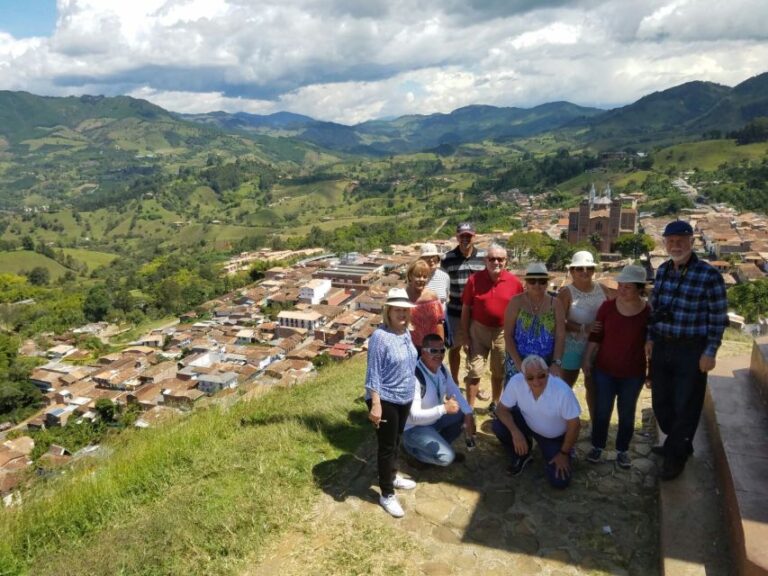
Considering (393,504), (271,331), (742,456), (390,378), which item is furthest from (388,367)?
(271,331)

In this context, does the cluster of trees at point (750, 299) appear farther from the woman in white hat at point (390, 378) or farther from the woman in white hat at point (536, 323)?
the woman in white hat at point (390, 378)

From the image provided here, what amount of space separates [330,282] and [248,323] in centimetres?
970

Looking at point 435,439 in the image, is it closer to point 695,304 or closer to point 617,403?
point 617,403

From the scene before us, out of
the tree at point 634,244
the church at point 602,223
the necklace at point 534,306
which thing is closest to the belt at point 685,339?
the necklace at point 534,306

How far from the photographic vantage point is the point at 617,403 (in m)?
3.46

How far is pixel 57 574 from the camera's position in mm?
2590

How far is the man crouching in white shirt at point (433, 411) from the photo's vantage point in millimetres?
3393

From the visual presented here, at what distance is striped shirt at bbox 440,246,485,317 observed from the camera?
13.9 ft

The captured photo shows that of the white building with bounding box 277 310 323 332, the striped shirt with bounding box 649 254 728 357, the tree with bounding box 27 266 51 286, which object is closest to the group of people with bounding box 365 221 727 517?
the striped shirt with bounding box 649 254 728 357

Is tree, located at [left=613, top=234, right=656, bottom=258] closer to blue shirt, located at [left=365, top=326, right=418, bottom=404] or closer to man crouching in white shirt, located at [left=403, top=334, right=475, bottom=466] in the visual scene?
man crouching in white shirt, located at [left=403, top=334, right=475, bottom=466]

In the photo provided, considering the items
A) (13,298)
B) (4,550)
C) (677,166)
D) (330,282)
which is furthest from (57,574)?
(677,166)

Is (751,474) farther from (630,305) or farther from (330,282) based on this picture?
(330,282)

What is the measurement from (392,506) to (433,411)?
67 cm

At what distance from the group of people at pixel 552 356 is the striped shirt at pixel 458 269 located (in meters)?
0.20
